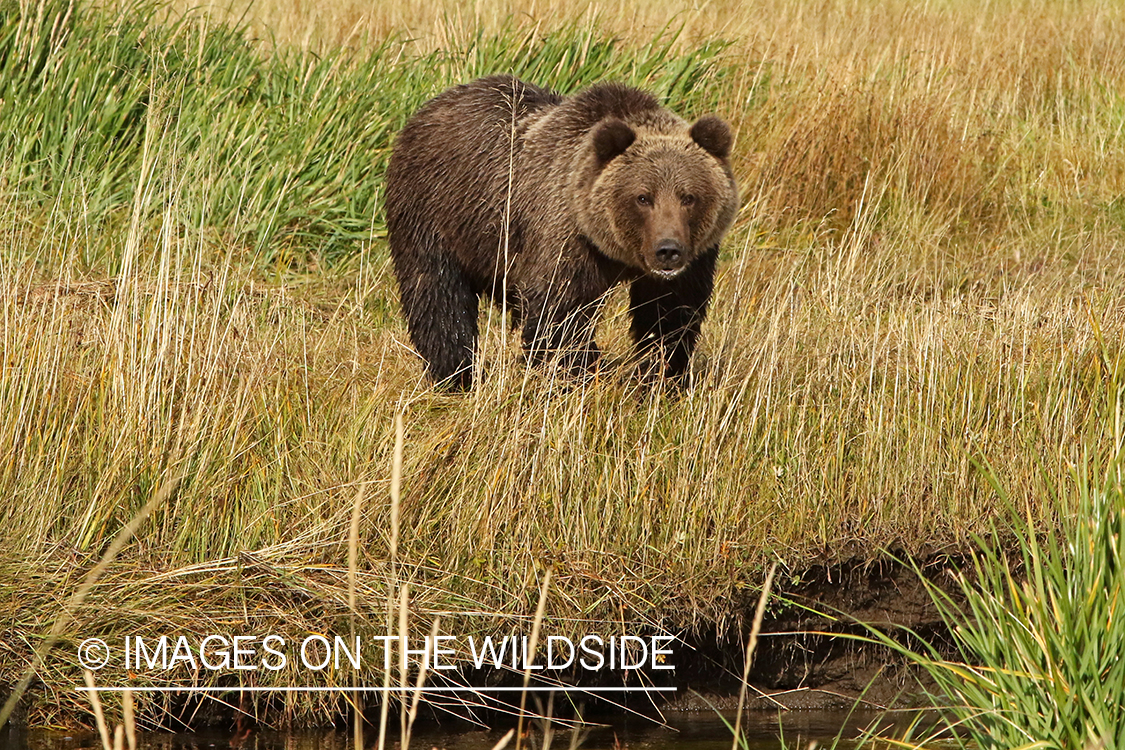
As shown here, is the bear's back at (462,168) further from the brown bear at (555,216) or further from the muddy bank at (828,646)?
the muddy bank at (828,646)

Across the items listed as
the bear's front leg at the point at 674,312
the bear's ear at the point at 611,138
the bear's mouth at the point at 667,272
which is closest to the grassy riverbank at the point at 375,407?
the bear's front leg at the point at 674,312

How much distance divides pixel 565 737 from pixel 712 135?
2.55 m

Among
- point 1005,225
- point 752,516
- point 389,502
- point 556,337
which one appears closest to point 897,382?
point 752,516

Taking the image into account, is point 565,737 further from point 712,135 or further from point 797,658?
point 712,135

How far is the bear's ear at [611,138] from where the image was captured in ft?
17.9

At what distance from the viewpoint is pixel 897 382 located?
515 cm

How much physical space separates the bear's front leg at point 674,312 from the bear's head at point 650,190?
86mm

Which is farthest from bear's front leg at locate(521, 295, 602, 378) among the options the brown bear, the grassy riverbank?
the grassy riverbank

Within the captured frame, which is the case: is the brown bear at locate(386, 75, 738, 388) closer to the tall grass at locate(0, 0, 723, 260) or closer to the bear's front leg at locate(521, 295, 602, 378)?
the bear's front leg at locate(521, 295, 602, 378)

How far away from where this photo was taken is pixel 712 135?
5617 mm

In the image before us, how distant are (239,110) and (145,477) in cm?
402

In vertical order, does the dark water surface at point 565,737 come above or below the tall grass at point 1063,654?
below

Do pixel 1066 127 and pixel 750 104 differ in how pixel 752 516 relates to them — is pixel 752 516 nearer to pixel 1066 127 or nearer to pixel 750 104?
pixel 750 104

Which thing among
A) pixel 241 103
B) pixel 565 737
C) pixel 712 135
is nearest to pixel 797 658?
pixel 565 737
